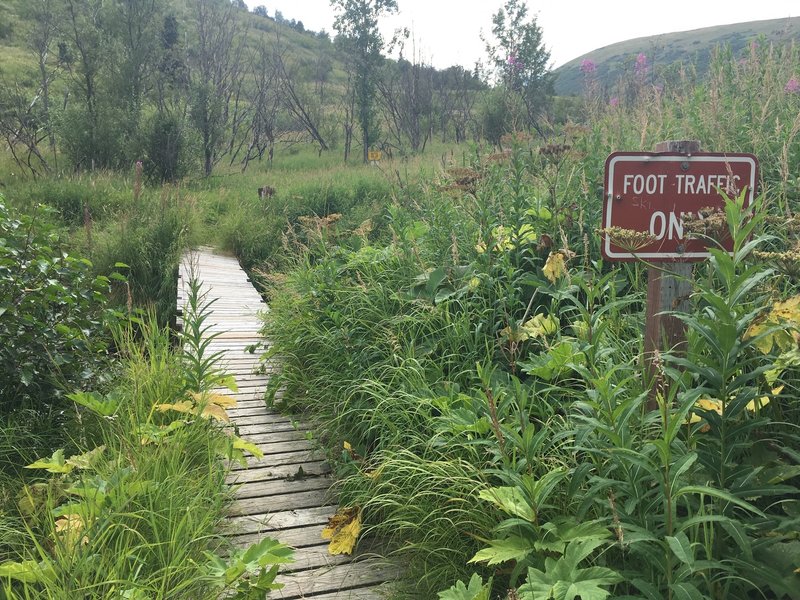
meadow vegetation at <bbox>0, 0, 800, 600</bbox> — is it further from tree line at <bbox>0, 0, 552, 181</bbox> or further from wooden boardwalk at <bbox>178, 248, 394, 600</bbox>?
tree line at <bbox>0, 0, 552, 181</bbox>

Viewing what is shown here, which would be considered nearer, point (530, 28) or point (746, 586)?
point (746, 586)

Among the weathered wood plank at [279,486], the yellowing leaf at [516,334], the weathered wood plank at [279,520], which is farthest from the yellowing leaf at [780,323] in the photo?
the weathered wood plank at [279,486]

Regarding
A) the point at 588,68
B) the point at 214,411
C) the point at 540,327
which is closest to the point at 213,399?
the point at 214,411

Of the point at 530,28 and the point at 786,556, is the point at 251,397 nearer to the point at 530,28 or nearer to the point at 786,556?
the point at 786,556

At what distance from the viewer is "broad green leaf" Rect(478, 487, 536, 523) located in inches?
75.7

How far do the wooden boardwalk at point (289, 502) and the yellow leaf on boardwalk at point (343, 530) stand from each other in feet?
0.12

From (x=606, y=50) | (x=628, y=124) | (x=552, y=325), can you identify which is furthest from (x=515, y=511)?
(x=606, y=50)

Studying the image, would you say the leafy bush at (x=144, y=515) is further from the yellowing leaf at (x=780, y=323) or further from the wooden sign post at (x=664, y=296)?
the yellowing leaf at (x=780, y=323)

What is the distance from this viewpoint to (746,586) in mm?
1676

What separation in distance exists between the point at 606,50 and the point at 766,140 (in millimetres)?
128515

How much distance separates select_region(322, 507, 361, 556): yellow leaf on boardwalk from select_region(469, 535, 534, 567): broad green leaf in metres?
0.80

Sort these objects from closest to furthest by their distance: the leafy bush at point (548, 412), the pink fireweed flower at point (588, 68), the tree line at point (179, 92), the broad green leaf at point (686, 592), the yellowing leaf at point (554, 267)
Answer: the broad green leaf at point (686, 592), the leafy bush at point (548, 412), the yellowing leaf at point (554, 267), the pink fireweed flower at point (588, 68), the tree line at point (179, 92)

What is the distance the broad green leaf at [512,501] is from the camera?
1924mm

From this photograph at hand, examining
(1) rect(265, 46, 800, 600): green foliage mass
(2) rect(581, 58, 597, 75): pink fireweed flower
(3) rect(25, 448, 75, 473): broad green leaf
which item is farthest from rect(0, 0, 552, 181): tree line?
(3) rect(25, 448, 75, 473): broad green leaf
